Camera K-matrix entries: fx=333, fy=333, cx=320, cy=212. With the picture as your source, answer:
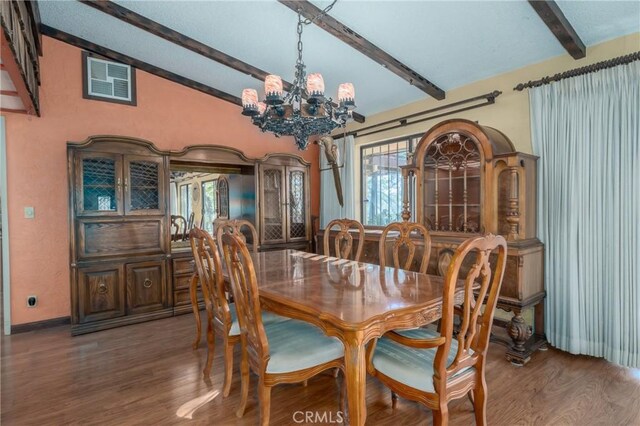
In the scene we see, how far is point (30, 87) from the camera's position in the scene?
261cm

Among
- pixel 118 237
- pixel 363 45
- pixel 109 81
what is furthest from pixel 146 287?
pixel 363 45

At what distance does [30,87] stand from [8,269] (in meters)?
1.84

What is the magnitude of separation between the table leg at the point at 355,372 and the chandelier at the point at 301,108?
4.85ft

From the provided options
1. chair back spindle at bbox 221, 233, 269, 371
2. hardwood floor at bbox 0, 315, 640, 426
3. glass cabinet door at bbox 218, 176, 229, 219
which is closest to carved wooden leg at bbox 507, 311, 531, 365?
hardwood floor at bbox 0, 315, 640, 426

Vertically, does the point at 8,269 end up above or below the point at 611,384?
above

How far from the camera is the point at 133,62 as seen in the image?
12.3 ft

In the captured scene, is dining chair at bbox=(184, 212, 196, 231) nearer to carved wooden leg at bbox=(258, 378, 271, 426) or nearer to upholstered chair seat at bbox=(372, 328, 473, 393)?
carved wooden leg at bbox=(258, 378, 271, 426)

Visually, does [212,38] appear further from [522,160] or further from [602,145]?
[602,145]

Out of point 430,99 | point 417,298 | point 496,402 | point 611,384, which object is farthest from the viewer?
point 430,99

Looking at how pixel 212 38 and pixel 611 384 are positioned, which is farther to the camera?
pixel 212 38

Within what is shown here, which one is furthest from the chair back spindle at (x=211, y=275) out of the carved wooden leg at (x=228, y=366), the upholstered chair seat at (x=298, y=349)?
the upholstered chair seat at (x=298, y=349)

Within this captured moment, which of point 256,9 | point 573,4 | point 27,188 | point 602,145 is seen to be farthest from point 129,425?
point 573,4

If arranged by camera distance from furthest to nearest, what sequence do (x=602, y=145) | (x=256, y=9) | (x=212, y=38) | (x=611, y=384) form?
(x=212, y=38) < (x=256, y=9) < (x=602, y=145) < (x=611, y=384)

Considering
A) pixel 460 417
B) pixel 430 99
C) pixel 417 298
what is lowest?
pixel 460 417
